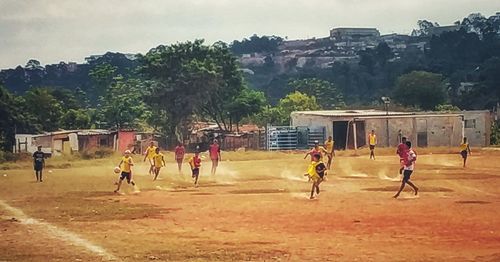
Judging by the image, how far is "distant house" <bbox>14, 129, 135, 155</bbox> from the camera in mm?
63312

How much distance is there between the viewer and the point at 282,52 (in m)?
199

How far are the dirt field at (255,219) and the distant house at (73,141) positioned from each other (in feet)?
93.9

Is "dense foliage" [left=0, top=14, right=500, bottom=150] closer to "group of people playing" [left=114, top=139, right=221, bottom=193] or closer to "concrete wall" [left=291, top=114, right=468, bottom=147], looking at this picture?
"concrete wall" [left=291, top=114, right=468, bottom=147]

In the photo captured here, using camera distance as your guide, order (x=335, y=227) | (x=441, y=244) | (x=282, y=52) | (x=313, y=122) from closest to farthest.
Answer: (x=441, y=244) < (x=335, y=227) < (x=313, y=122) < (x=282, y=52)

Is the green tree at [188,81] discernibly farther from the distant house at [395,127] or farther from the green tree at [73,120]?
the distant house at [395,127]

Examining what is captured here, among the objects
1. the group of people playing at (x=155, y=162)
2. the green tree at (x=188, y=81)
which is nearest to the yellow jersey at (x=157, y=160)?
the group of people playing at (x=155, y=162)

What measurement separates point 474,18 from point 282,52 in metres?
48.1

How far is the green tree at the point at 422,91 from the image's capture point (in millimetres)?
88750

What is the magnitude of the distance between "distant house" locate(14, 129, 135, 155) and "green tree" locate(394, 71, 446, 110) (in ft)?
126

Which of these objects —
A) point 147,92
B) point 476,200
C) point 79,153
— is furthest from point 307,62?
point 476,200

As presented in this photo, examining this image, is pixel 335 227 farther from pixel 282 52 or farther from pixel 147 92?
pixel 282 52

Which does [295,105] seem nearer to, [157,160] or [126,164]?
[157,160]

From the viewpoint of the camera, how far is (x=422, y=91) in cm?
8956

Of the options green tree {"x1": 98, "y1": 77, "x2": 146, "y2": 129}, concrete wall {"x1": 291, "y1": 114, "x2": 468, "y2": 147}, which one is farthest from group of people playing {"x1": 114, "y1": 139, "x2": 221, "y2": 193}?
green tree {"x1": 98, "y1": 77, "x2": 146, "y2": 129}
